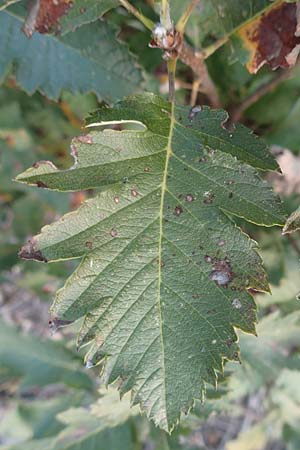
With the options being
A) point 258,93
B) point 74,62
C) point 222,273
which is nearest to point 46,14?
point 74,62

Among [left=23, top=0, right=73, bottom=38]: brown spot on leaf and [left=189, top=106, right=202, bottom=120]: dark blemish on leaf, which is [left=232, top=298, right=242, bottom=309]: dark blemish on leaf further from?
[left=23, top=0, right=73, bottom=38]: brown spot on leaf

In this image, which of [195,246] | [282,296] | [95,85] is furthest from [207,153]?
[282,296]

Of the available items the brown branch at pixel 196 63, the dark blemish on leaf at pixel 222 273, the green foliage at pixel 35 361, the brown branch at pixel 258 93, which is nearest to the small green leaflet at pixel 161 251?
the dark blemish on leaf at pixel 222 273

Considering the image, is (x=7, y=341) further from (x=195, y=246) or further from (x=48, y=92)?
(x=195, y=246)

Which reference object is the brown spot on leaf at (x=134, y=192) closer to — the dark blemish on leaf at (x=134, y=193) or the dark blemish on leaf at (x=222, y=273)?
the dark blemish on leaf at (x=134, y=193)

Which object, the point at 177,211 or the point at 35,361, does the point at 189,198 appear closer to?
the point at 177,211

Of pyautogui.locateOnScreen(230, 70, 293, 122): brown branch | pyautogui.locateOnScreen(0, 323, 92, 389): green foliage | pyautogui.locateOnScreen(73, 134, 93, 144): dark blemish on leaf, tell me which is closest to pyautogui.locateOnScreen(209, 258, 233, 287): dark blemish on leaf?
pyautogui.locateOnScreen(73, 134, 93, 144): dark blemish on leaf
